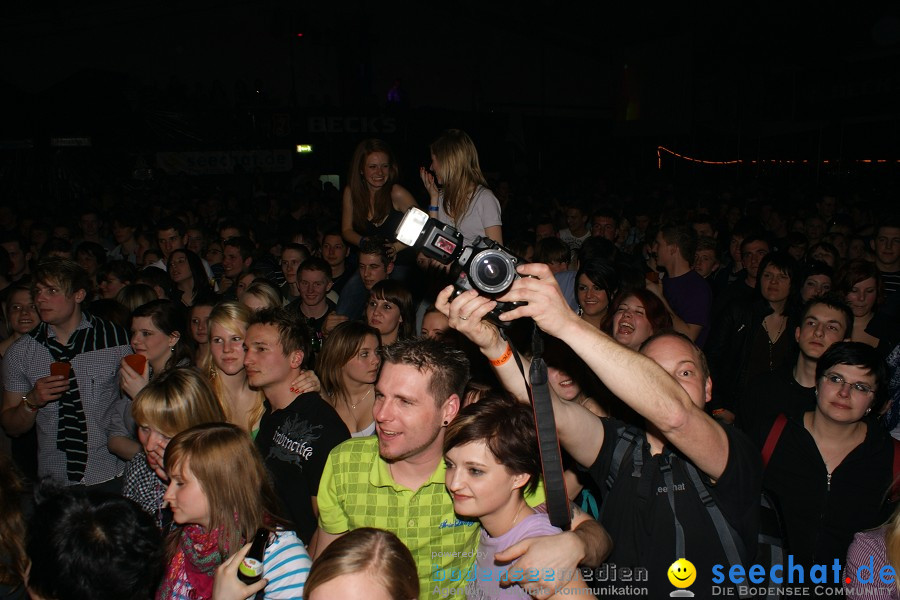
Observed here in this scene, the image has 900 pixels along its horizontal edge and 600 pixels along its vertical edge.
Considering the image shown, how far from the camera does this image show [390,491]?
2486mm

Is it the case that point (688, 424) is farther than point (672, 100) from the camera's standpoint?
No

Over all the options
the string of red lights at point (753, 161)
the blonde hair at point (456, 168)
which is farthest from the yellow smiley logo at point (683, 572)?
the string of red lights at point (753, 161)

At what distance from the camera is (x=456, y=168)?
Answer: 14.1ft

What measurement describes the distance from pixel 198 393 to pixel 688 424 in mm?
2148

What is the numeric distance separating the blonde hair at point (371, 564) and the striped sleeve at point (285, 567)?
26 cm

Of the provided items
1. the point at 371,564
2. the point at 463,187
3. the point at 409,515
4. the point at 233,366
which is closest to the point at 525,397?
the point at 409,515

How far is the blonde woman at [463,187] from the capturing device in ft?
14.1

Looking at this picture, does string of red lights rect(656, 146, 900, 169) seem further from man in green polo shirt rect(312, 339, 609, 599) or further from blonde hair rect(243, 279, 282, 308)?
man in green polo shirt rect(312, 339, 609, 599)

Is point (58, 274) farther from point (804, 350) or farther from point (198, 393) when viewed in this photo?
point (804, 350)

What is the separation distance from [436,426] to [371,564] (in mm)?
662

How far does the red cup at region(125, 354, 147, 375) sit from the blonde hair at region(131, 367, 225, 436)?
0.82 meters

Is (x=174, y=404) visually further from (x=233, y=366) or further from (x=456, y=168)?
(x=456, y=168)

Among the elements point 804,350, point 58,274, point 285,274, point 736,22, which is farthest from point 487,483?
point 736,22

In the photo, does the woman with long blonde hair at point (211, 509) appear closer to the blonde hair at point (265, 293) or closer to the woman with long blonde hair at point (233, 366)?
the woman with long blonde hair at point (233, 366)
